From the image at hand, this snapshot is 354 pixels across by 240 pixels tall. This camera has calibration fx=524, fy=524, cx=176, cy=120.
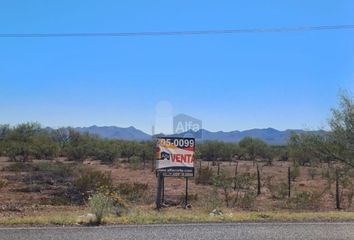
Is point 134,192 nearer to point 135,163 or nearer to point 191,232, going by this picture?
point 191,232

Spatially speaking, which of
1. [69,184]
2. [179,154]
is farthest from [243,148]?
[179,154]

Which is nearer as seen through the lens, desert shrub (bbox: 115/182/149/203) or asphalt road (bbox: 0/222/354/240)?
asphalt road (bbox: 0/222/354/240)

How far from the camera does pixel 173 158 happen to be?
1908 cm

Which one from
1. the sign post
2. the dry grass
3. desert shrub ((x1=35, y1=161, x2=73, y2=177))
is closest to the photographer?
the dry grass

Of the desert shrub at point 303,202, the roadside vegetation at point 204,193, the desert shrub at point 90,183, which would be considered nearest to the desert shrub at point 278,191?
the roadside vegetation at point 204,193

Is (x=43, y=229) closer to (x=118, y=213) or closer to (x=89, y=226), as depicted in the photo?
(x=89, y=226)

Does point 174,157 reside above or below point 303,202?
above

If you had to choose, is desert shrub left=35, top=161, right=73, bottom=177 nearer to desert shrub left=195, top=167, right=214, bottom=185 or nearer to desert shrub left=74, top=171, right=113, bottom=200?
desert shrub left=74, top=171, right=113, bottom=200

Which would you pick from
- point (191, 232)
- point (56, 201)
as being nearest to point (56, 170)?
point (56, 201)

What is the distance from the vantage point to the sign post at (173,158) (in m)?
18.9

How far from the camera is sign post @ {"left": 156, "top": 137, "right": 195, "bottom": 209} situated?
1894cm

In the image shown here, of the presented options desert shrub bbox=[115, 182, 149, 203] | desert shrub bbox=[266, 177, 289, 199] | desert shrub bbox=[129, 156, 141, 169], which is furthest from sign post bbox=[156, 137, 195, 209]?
desert shrub bbox=[129, 156, 141, 169]

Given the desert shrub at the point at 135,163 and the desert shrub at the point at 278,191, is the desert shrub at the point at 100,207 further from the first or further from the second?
the desert shrub at the point at 135,163

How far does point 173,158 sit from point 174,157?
0.06m
